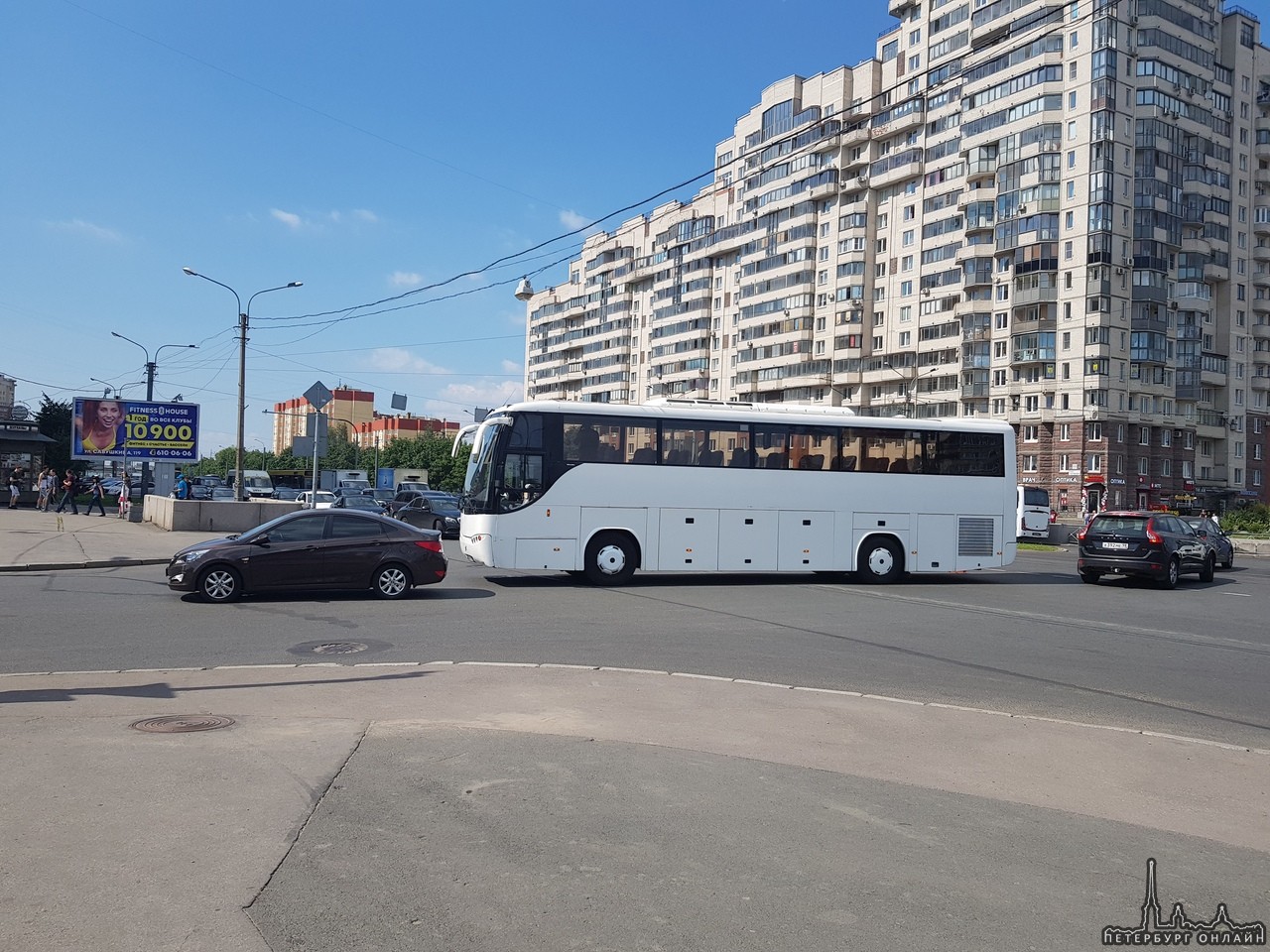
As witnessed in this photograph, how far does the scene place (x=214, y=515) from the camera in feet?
104

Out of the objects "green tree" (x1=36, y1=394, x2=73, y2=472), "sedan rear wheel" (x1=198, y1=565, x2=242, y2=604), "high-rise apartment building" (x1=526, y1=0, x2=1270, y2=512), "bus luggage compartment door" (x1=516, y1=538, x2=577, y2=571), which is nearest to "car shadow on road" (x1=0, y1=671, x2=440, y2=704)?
"sedan rear wheel" (x1=198, y1=565, x2=242, y2=604)

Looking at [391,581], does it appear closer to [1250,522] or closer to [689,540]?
[689,540]

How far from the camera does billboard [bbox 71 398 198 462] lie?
36.9 meters

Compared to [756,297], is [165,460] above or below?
below

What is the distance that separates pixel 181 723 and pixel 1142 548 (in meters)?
20.4

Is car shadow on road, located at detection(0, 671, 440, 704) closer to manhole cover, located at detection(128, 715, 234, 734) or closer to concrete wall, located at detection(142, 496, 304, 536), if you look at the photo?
manhole cover, located at detection(128, 715, 234, 734)

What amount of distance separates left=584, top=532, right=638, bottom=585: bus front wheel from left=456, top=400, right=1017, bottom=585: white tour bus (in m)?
0.03

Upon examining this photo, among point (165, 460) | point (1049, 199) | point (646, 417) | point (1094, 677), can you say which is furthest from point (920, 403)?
point (1094, 677)

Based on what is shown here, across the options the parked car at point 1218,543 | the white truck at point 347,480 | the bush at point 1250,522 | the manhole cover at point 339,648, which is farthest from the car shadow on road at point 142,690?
the bush at point 1250,522

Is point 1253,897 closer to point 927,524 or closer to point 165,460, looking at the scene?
point 927,524

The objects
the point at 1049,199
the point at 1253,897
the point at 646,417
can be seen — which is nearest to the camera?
the point at 1253,897

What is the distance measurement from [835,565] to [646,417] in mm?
5133

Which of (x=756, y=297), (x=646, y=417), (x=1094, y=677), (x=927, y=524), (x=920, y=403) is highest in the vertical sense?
(x=756, y=297)

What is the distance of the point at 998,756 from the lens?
700 cm
